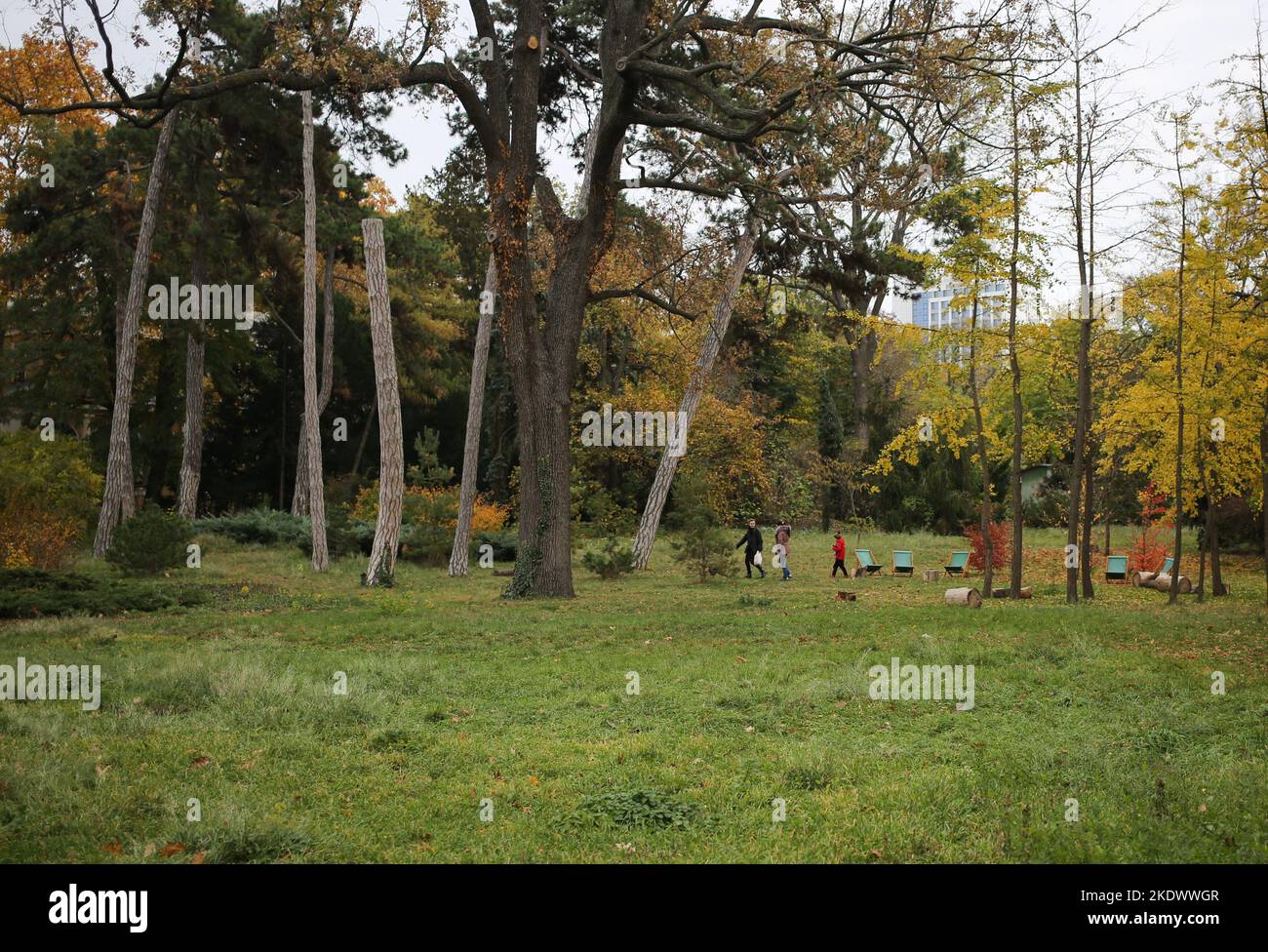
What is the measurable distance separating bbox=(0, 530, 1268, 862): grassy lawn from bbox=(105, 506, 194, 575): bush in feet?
22.1

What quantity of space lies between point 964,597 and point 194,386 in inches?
891

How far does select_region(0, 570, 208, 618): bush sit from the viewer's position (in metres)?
15.6

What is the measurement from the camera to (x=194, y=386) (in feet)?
98.5

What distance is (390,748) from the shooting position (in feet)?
26.3

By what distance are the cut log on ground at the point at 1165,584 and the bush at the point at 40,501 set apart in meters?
24.4

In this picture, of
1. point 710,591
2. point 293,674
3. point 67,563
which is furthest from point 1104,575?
point 67,563

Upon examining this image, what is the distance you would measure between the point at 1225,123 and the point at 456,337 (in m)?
31.1

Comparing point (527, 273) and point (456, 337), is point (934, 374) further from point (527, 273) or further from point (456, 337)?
point (456, 337)

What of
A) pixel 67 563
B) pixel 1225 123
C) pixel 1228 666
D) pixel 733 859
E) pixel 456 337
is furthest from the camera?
pixel 456 337

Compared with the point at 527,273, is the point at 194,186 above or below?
above

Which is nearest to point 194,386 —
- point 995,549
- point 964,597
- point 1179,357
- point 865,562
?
point 865,562

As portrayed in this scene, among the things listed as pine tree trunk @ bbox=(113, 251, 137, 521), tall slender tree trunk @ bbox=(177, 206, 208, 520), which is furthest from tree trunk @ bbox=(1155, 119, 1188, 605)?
tall slender tree trunk @ bbox=(177, 206, 208, 520)
